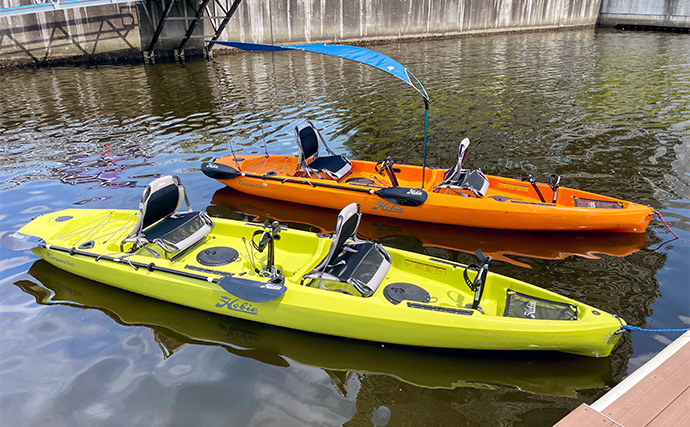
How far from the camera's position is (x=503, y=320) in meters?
6.01

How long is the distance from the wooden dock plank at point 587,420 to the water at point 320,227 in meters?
1.19

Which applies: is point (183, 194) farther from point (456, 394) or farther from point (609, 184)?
point (609, 184)

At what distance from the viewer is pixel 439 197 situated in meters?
10.0

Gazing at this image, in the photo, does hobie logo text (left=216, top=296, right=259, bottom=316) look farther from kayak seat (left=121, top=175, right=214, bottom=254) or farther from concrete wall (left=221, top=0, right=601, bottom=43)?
concrete wall (left=221, top=0, right=601, bottom=43)

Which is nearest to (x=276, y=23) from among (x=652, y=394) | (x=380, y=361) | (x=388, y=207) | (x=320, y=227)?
(x=320, y=227)

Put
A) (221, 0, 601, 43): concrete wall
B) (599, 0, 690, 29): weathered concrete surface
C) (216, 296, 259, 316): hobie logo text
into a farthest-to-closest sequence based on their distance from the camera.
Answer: (599, 0, 690, 29): weathered concrete surface, (221, 0, 601, 43): concrete wall, (216, 296, 259, 316): hobie logo text

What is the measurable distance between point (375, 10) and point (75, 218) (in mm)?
31395

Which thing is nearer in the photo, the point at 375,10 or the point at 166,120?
the point at 166,120

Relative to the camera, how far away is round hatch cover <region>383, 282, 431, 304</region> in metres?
6.70

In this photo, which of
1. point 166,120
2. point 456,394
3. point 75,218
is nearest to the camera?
point 456,394

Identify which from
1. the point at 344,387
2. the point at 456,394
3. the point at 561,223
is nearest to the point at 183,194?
the point at 344,387

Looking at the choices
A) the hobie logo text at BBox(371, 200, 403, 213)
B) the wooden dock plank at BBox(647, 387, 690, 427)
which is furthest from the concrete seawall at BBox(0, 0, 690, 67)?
the wooden dock plank at BBox(647, 387, 690, 427)

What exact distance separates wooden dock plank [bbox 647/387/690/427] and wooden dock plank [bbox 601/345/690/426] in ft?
0.10

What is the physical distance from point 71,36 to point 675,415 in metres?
32.2
